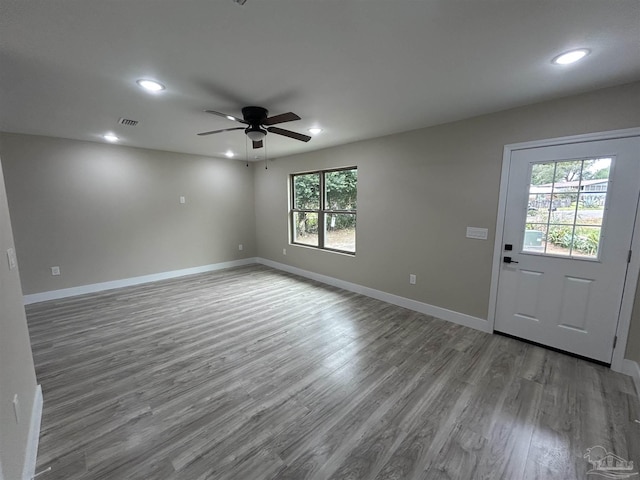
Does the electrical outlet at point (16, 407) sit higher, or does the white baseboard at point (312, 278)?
the electrical outlet at point (16, 407)

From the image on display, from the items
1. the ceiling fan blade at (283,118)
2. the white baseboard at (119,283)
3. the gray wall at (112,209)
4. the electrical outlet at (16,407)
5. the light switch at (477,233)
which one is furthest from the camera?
the white baseboard at (119,283)

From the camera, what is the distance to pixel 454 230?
3217 millimetres

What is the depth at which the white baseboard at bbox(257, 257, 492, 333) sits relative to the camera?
313 centimetres

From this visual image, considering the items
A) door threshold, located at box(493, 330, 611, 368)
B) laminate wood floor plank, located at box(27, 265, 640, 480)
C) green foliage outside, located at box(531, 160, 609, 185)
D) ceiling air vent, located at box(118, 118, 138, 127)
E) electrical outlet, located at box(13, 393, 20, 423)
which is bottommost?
laminate wood floor plank, located at box(27, 265, 640, 480)

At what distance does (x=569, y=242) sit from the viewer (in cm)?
251

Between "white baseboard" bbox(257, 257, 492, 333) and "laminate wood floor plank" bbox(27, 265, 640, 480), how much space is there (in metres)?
0.15

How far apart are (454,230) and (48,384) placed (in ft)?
13.9

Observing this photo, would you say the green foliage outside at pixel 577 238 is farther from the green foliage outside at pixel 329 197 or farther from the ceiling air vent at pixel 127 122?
the ceiling air vent at pixel 127 122

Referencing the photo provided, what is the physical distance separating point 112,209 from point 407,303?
5043 mm

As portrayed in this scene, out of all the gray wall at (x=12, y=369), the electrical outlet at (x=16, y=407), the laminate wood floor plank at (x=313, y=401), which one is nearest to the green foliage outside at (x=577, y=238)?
the laminate wood floor plank at (x=313, y=401)

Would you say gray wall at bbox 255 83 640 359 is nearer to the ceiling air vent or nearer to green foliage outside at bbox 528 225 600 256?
green foliage outside at bbox 528 225 600 256

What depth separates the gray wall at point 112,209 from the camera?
3771 millimetres

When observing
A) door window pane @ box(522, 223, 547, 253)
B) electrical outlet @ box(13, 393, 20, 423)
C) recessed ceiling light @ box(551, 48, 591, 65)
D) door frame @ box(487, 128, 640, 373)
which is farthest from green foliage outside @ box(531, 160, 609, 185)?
electrical outlet @ box(13, 393, 20, 423)

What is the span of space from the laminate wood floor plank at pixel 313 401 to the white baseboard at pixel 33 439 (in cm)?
4
